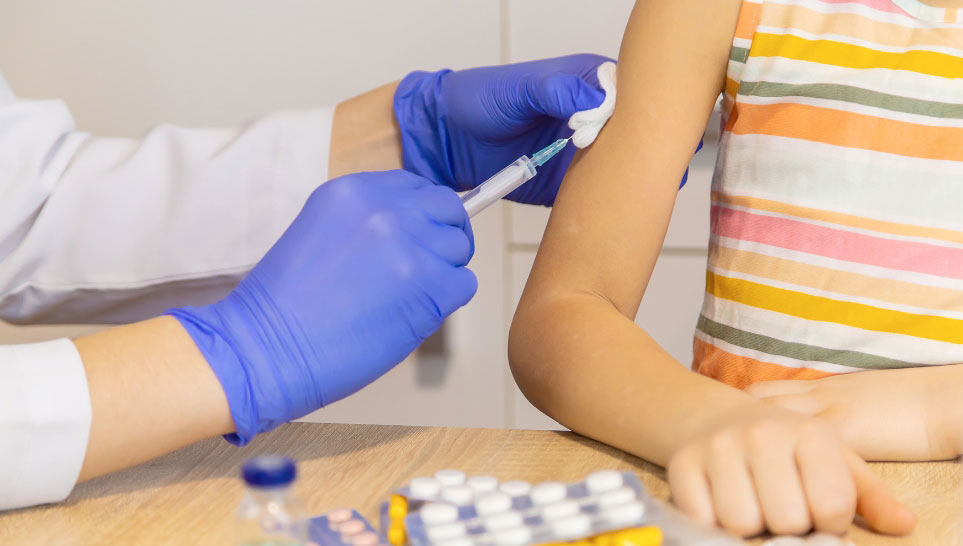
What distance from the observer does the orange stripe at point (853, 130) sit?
2.77ft

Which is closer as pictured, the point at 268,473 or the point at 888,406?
the point at 268,473

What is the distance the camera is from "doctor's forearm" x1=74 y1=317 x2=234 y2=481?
0.65 metres

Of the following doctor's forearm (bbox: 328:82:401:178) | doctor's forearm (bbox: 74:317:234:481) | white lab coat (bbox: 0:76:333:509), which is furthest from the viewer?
doctor's forearm (bbox: 328:82:401:178)

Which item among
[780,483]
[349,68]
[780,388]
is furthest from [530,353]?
[349,68]

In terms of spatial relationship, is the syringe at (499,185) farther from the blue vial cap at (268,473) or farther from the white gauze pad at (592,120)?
the blue vial cap at (268,473)

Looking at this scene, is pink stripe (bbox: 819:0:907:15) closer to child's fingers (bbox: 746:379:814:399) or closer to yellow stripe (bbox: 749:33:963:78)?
yellow stripe (bbox: 749:33:963:78)

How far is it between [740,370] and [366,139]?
58cm

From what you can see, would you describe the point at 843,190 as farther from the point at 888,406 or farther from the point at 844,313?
the point at 888,406

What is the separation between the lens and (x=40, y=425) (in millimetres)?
630

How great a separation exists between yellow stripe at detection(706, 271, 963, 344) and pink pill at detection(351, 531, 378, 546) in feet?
1.69

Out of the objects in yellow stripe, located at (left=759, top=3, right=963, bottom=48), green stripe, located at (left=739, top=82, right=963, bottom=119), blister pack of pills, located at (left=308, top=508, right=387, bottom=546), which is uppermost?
yellow stripe, located at (left=759, top=3, right=963, bottom=48)

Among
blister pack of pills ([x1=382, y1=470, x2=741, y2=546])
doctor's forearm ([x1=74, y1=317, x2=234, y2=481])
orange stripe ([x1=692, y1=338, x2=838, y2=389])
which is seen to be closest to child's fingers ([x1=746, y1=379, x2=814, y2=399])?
orange stripe ([x1=692, y1=338, x2=838, y2=389])

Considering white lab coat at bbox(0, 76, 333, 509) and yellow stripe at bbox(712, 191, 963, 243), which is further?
white lab coat at bbox(0, 76, 333, 509)

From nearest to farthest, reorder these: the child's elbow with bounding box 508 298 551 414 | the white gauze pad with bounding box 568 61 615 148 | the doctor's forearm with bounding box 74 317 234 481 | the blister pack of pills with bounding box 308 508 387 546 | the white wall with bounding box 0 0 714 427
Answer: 1. the blister pack of pills with bounding box 308 508 387 546
2. the doctor's forearm with bounding box 74 317 234 481
3. the child's elbow with bounding box 508 298 551 414
4. the white gauze pad with bounding box 568 61 615 148
5. the white wall with bounding box 0 0 714 427
